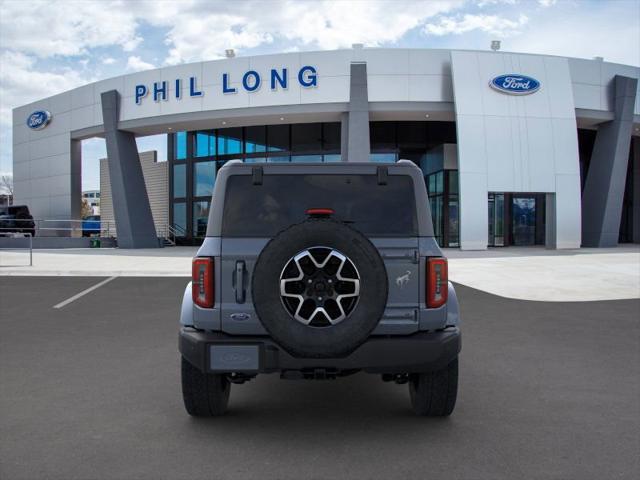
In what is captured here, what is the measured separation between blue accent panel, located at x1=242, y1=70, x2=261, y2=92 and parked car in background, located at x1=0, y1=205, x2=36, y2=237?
16.0 m

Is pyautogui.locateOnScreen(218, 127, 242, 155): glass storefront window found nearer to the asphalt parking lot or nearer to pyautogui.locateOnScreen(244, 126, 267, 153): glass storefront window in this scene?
pyautogui.locateOnScreen(244, 126, 267, 153): glass storefront window

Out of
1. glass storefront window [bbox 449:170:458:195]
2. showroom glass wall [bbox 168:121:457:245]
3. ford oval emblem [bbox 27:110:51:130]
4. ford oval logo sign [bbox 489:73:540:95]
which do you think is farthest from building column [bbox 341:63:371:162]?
ford oval emblem [bbox 27:110:51:130]

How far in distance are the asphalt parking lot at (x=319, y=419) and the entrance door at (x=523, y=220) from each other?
84.2ft

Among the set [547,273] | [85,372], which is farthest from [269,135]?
[85,372]

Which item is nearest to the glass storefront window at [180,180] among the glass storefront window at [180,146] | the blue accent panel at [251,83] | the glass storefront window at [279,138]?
the glass storefront window at [180,146]

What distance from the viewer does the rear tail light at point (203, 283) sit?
3576mm

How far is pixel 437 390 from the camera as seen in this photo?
12.7 feet

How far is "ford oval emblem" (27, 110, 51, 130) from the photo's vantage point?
32.4m

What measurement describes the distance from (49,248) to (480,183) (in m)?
24.1

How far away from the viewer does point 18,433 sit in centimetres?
372

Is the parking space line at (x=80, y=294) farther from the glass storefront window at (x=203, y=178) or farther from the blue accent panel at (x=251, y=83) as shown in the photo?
the glass storefront window at (x=203, y=178)

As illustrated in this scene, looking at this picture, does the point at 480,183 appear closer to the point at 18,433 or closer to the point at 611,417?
the point at 611,417

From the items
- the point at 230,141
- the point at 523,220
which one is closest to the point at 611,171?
the point at 523,220

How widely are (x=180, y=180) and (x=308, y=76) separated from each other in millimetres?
15065
